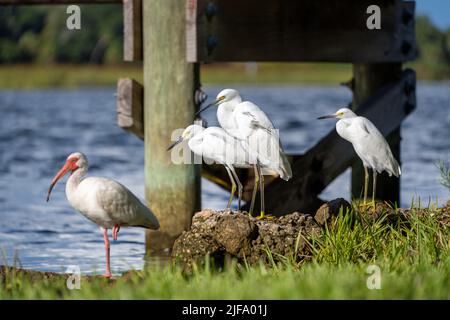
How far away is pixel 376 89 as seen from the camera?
13.3 m

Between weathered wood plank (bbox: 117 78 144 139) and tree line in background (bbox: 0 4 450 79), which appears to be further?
tree line in background (bbox: 0 4 450 79)

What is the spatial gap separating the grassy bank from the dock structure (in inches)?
83.6

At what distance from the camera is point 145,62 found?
11.2 meters

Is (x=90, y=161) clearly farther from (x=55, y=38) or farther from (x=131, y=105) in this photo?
(x=55, y=38)

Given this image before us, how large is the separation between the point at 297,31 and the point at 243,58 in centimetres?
77

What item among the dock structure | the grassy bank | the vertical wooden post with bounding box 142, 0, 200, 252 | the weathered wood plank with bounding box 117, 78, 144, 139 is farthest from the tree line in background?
the grassy bank

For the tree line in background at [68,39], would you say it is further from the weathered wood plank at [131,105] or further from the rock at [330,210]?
the rock at [330,210]

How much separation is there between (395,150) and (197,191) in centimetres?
321

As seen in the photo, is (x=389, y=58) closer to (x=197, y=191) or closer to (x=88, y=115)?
(x=197, y=191)

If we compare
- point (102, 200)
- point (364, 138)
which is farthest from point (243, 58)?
point (102, 200)

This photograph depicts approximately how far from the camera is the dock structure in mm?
11078

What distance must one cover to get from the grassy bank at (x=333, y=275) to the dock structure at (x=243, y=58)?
2.12 m

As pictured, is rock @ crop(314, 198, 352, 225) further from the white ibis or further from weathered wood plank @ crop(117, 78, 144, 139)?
weathered wood plank @ crop(117, 78, 144, 139)

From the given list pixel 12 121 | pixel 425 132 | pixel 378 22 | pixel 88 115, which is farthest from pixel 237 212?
pixel 88 115
